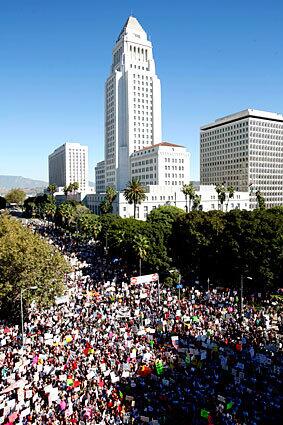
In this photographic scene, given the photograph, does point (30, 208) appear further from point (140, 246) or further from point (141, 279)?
point (141, 279)

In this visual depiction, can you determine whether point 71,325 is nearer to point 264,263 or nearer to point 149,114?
point 264,263

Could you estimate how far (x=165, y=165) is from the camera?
124m

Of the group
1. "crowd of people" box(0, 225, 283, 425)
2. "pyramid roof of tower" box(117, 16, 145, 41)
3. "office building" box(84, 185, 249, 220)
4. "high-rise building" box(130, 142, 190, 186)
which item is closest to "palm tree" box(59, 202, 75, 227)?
"office building" box(84, 185, 249, 220)

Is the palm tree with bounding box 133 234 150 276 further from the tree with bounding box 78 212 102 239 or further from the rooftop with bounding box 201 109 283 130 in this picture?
the rooftop with bounding box 201 109 283 130

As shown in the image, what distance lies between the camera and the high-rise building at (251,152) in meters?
161

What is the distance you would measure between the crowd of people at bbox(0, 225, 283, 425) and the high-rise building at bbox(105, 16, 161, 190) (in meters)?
105

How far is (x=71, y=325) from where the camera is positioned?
35.9 m

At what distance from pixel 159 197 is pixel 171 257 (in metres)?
59.6

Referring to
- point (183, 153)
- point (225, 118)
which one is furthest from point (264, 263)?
point (225, 118)

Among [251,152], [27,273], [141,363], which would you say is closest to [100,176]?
[251,152]

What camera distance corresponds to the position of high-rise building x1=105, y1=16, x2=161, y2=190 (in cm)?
14212

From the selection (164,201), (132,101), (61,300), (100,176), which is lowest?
(61,300)

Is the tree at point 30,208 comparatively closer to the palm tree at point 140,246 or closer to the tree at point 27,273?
the palm tree at point 140,246

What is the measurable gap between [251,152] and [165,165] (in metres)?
52.7
